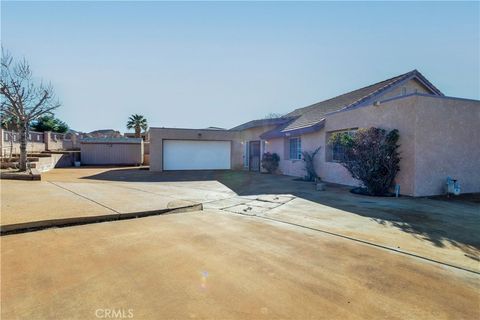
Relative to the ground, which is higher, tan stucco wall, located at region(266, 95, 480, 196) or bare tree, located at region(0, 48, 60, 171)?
bare tree, located at region(0, 48, 60, 171)

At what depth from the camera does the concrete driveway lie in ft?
7.56

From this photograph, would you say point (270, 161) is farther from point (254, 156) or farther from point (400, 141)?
point (400, 141)

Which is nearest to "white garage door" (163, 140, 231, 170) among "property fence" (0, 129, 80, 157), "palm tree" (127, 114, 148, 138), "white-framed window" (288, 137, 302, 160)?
"white-framed window" (288, 137, 302, 160)

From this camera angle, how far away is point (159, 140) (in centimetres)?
1852

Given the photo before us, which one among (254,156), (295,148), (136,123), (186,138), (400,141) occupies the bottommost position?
(254,156)

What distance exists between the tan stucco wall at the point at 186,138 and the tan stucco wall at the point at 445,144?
13384 millimetres

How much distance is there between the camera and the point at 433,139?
8.66 m

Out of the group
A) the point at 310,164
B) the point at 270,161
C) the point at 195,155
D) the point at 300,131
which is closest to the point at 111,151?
the point at 195,155

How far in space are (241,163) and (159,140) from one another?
6462 millimetres

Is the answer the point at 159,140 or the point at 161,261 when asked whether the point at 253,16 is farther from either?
the point at 159,140

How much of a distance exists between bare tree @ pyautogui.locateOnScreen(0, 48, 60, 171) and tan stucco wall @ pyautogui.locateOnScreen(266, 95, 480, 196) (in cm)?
1584

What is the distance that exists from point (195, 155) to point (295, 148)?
313 inches

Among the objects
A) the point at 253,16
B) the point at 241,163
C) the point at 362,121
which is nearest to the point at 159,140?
the point at 241,163

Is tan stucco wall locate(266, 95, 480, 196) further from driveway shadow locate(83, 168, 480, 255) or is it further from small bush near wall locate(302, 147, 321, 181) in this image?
small bush near wall locate(302, 147, 321, 181)
